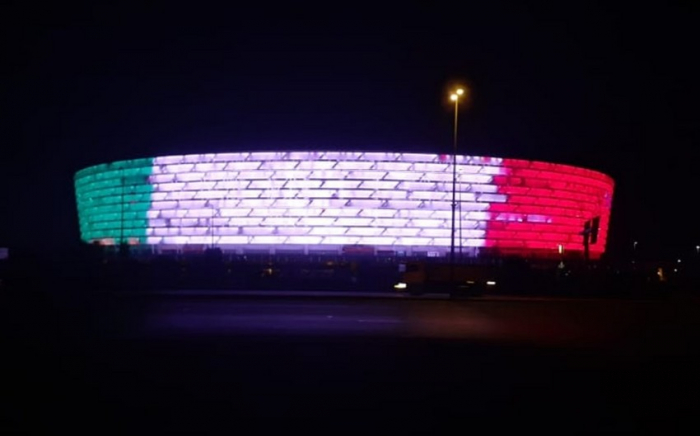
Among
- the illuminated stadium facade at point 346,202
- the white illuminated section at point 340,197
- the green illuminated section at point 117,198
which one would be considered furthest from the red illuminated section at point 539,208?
the green illuminated section at point 117,198

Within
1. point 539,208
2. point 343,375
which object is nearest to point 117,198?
point 539,208

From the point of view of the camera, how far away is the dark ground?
7590 mm

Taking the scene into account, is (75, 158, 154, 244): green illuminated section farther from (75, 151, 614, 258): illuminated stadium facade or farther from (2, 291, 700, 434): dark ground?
(2, 291, 700, 434): dark ground

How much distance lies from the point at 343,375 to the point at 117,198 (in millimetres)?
86460

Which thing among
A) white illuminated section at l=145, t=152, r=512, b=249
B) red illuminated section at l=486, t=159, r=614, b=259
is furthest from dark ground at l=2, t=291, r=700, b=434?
red illuminated section at l=486, t=159, r=614, b=259

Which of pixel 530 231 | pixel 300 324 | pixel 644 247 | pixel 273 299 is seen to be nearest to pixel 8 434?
pixel 300 324

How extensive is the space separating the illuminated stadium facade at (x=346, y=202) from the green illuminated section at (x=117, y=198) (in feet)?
0.78

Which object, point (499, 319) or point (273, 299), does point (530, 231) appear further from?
point (499, 319)

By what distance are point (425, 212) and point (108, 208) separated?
4017 cm

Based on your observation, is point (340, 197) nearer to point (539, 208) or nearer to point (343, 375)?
point (539, 208)

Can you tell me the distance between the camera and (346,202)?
81688 mm

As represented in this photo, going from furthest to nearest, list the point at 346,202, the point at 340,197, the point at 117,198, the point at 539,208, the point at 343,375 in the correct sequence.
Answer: the point at 117,198 < the point at 539,208 < the point at 346,202 < the point at 340,197 < the point at 343,375

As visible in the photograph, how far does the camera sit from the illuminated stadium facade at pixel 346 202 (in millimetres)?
81000

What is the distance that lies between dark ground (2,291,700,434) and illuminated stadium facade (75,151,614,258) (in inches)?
2443
